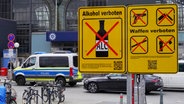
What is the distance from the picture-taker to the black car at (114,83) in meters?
23.3

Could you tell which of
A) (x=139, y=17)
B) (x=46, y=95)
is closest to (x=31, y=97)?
(x=46, y=95)

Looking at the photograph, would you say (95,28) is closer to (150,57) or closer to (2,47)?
(150,57)

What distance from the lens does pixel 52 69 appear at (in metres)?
28.3

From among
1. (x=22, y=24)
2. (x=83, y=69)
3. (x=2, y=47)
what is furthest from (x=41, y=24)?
(x=83, y=69)

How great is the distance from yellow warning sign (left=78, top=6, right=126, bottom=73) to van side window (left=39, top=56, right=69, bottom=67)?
23.8m

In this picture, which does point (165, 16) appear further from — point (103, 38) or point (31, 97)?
point (31, 97)

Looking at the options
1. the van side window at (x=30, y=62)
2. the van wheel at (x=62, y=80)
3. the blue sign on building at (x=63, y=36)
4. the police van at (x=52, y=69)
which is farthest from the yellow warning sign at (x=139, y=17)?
the blue sign on building at (x=63, y=36)

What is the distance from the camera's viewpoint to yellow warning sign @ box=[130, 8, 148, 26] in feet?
13.7

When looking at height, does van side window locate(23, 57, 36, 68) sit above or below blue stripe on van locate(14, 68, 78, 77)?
above

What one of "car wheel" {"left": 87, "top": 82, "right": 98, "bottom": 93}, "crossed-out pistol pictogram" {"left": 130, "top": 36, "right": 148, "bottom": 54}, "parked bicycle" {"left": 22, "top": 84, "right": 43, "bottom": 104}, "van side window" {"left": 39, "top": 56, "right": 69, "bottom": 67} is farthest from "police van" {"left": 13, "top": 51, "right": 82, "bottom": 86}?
"crossed-out pistol pictogram" {"left": 130, "top": 36, "right": 148, "bottom": 54}

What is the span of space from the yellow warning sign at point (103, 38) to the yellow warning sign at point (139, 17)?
0.27 ft

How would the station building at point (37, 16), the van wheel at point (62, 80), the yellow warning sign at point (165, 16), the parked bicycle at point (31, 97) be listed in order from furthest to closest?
1. the station building at point (37, 16)
2. the van wheel at point (62, 80)
3. the parked bicycle at point (31, 97)
4. the yellow warning sign at point (165, 16)

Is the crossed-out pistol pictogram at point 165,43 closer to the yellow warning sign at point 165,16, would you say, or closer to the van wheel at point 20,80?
the yellow warning sign at point 165,16

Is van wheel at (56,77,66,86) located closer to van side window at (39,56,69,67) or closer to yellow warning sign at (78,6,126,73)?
van side window at (39,56,69,67)
